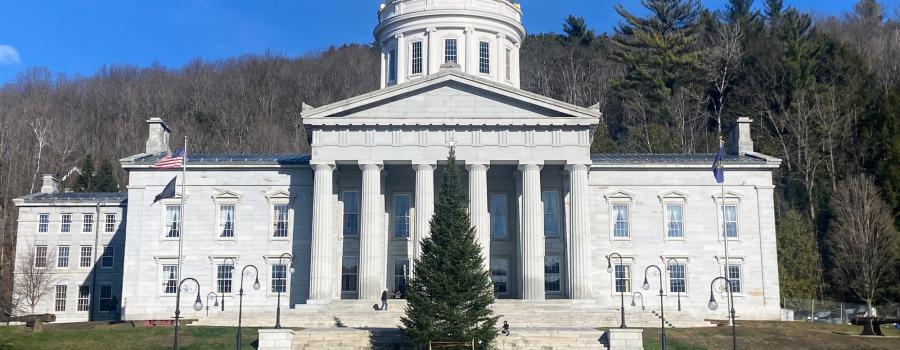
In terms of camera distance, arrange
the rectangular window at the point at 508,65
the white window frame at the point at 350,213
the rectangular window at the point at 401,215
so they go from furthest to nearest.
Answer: the rectangular window at the point at 508,65 < the rectangular window at the point at 401,215 < the white window frame at the point at 350,213

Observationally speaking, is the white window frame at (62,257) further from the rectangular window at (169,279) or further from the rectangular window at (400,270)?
the rectangular window at (400,270)

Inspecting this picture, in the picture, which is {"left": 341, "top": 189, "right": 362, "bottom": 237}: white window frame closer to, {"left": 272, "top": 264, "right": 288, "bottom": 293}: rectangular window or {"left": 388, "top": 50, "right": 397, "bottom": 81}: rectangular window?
{"left": 272, "top": 264, "right": 288, "bottom": 293}: rectangular window

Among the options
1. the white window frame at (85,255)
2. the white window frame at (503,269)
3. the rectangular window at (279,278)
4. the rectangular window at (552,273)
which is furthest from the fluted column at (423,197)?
the white window frame at (85,255)

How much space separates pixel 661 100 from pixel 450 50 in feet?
86.3

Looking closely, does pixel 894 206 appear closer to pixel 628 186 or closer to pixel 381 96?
pixel 628 186

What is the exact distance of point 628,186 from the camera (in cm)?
5425

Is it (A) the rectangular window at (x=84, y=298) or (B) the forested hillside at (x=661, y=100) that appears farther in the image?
(B) the forested hillside at (x=661, y=100)

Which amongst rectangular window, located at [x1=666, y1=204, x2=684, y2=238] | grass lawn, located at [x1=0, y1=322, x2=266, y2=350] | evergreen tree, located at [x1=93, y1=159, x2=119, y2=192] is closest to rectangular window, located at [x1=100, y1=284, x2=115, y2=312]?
evergreen tree, located at [x1=93, y1=159, x2=119, y2=192]

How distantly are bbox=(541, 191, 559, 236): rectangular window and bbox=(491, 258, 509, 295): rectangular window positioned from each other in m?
2.89

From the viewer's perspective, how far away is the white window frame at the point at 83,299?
6072 centimetres

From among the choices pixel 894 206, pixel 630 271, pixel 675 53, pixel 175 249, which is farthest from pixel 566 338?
pixel 675 53

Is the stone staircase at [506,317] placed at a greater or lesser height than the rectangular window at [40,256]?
lesser

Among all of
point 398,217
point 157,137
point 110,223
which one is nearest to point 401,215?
point 398,217

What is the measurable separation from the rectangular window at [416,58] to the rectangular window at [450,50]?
1.65 m
